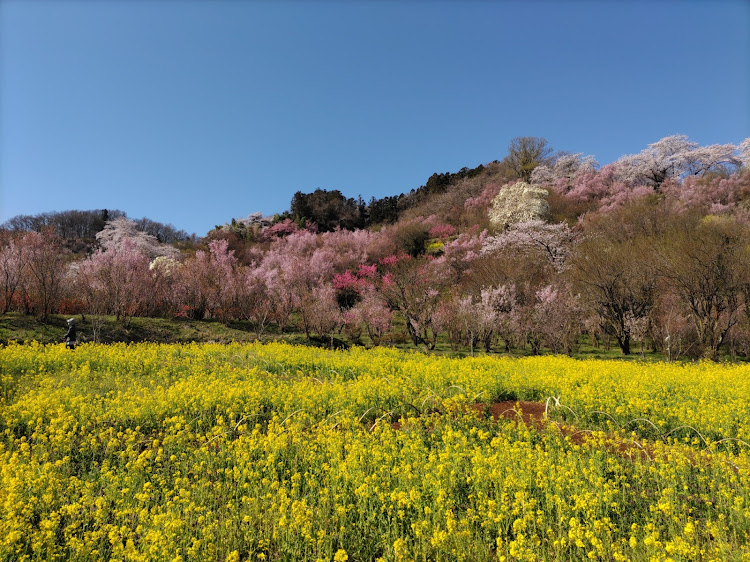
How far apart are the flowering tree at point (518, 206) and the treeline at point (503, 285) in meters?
0.32

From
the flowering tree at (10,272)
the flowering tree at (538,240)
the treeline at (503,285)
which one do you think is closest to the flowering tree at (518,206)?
the treeline at (503,285)

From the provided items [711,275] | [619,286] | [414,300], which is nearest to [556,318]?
[619,286]

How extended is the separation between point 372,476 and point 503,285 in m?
21.0

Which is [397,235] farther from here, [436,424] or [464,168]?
[436,424]

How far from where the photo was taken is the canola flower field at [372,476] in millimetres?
3229

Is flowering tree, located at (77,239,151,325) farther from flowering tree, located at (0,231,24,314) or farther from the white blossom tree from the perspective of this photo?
the white blossom tree

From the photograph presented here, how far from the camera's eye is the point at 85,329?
1792 cm

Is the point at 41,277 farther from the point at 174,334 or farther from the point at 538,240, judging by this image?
the point at 538,240

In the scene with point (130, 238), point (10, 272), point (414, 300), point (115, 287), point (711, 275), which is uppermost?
point (130, 238)

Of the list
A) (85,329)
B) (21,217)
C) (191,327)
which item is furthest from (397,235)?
(21,217)

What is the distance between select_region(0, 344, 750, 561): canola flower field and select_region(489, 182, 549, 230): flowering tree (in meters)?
34.2

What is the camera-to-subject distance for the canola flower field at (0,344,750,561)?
323 cm

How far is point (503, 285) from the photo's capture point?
23375 millimetres

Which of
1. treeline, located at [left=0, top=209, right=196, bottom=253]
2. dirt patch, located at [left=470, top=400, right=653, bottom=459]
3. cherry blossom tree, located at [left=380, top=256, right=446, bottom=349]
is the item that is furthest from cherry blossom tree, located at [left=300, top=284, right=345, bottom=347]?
treeline, located at [left=0, top=209, right=196, bottom=253]
